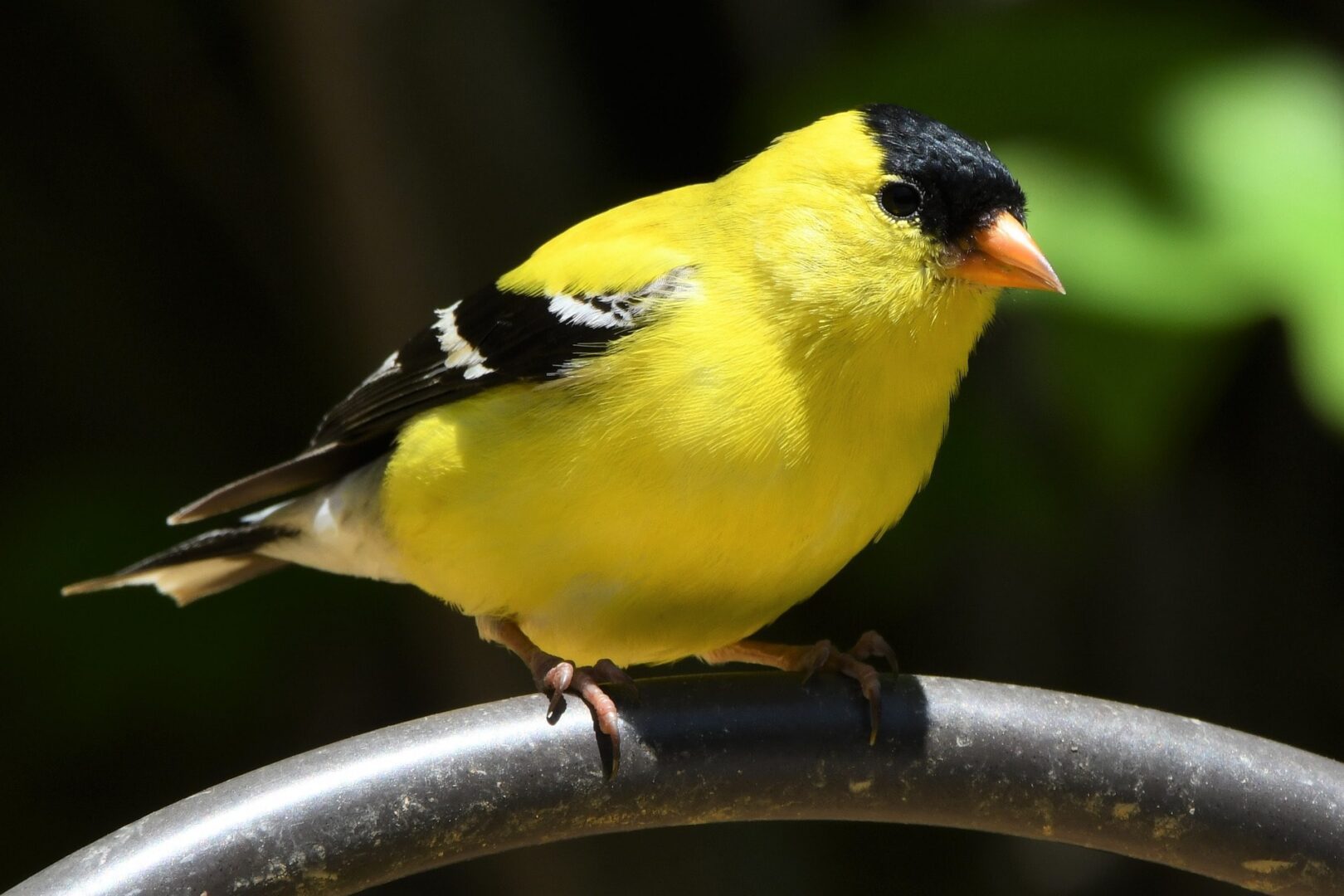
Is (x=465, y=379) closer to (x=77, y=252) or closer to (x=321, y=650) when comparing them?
(x=321, y=650)

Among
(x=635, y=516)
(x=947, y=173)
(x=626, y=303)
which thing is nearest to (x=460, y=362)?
(x=626, y=303)

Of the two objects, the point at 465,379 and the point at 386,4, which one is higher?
the point at 386,4

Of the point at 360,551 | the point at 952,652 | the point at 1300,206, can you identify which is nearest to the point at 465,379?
the point at 360,551

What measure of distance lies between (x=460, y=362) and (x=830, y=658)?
917 mm

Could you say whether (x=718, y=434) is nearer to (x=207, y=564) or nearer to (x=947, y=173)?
(x=947, y=173)

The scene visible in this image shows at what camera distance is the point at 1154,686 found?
4.89m

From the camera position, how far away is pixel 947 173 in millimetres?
2697

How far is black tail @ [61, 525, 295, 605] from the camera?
3.40m

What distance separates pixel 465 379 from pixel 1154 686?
2890 millimetres

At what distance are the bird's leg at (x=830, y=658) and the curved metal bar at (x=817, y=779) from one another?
0.03m

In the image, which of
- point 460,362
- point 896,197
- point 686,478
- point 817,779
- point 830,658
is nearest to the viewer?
point 817,779

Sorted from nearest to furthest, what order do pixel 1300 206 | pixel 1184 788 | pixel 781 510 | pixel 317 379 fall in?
pixel 1184 788, pixel 781 510, pixel 1300 206, pixel 317 379

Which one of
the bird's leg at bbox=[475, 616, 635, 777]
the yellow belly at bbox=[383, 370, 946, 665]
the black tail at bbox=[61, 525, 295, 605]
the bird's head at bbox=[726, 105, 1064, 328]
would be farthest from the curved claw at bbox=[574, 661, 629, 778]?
the black tail at bbox=[61, 525, 295, 605]

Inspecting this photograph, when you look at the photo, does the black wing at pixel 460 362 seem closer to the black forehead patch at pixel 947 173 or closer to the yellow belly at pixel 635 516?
the yellow belly at pixel 635 516
